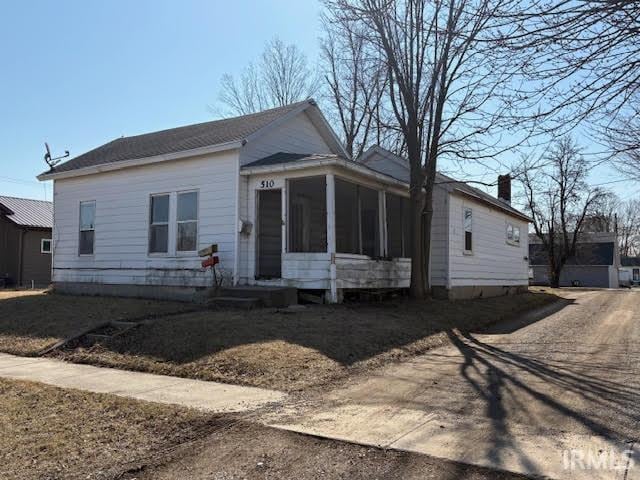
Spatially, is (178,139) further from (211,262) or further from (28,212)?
(28,212)

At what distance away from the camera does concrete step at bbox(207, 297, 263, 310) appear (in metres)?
11.5

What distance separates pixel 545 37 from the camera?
6.21 m

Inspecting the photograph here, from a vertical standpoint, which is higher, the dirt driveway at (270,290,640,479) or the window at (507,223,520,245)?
the window at (507,223,520,245)

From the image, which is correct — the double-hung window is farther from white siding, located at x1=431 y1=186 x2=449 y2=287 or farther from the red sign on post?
white siding, located at x1=431 y1=186 x2=449 y2=287

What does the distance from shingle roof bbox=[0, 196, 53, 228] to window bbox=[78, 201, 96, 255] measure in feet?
44.9

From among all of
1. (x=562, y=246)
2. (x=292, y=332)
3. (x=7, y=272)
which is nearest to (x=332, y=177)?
(x=292, y=332)

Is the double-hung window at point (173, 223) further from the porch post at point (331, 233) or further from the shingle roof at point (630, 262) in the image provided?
the shingle roof at point (630, 262)

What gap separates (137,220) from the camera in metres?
14.9

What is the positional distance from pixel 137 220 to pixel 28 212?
59.5ft

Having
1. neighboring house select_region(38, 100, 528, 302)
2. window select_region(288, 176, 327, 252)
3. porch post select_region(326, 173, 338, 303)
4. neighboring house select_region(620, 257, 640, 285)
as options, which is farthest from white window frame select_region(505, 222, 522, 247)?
neighboring house select_region(620, 257, 640, 285)

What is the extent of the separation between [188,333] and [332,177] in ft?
16.0

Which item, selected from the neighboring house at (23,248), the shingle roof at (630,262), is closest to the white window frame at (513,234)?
the neighboring house at (23,248)

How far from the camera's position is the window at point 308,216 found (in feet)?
50.3

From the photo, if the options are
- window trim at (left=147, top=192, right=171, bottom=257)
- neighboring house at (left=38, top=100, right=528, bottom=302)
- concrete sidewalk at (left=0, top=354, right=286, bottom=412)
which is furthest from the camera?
window trim at (left=147, top=192, right=171, bottom=257)
